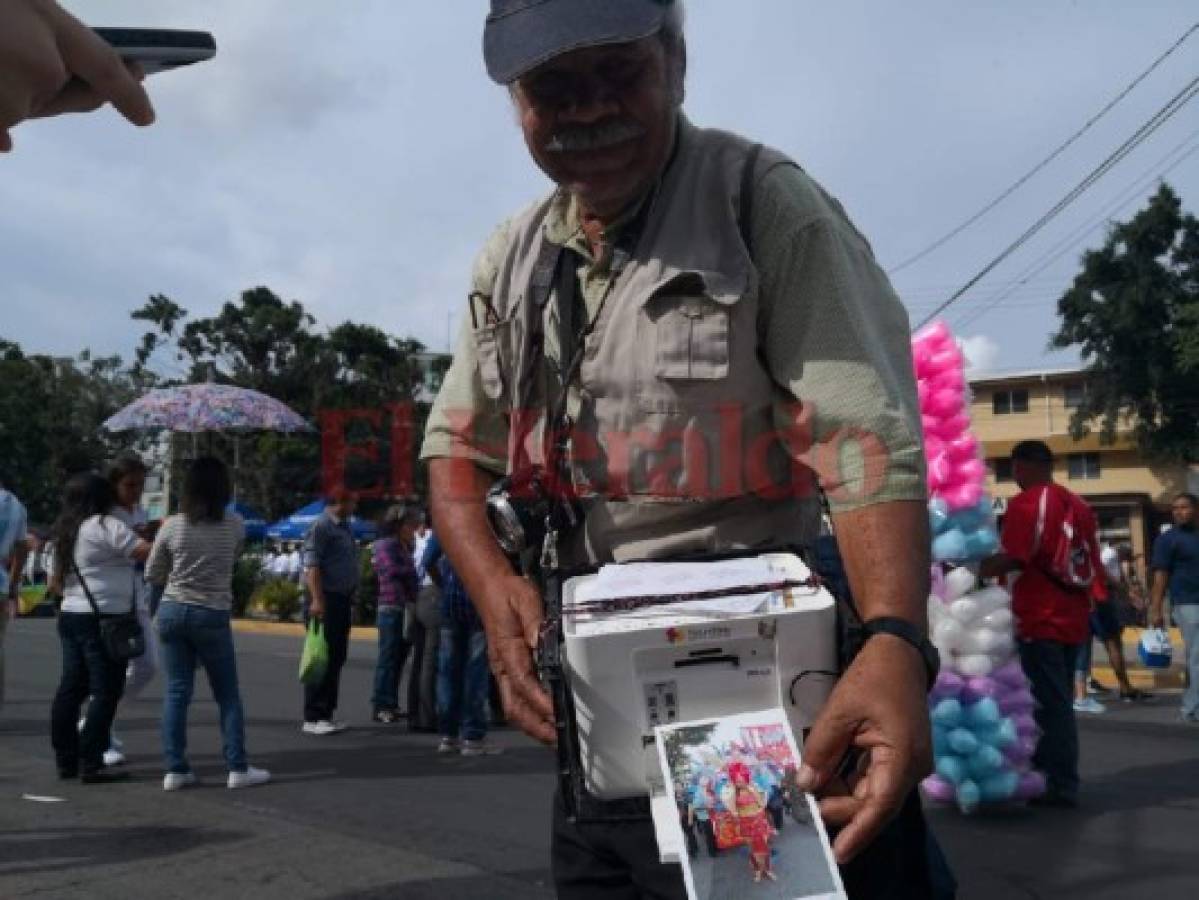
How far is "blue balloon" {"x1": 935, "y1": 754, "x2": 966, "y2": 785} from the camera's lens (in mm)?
5906

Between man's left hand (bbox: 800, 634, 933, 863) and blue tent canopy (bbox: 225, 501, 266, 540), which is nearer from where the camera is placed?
man's left hand (bbox: 800, 634, 933, 863)

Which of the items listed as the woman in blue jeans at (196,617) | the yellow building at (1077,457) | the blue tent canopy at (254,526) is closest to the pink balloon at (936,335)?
the woman in blue jeans at (196,617)

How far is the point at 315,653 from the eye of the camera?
28.9ft

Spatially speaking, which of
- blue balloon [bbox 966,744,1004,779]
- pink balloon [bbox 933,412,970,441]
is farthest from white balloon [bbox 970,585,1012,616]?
pink balloon [bbox 933,412,970,441]

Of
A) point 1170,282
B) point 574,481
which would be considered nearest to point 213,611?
point 574,481

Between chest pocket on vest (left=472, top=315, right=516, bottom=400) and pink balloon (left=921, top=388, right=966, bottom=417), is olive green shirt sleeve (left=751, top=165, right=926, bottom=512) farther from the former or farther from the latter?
pink balloon (left=921, top=388, right=966, bottom=417)

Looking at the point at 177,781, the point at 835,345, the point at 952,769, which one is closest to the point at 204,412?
the point at 177,781

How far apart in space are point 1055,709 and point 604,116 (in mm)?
5540

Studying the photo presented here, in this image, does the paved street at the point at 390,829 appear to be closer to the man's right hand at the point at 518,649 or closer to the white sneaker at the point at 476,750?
the white sneaker at the point at 476,750

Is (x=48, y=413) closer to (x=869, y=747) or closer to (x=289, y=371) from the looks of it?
(x=289, y=371)

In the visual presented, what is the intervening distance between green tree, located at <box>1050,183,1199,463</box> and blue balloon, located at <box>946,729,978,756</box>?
1246 inches

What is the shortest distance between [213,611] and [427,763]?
1647 millimetres

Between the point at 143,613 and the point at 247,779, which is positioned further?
the point at 143,613

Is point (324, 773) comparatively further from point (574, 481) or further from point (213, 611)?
point (574, 481)
